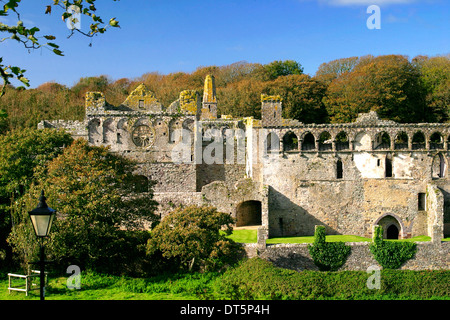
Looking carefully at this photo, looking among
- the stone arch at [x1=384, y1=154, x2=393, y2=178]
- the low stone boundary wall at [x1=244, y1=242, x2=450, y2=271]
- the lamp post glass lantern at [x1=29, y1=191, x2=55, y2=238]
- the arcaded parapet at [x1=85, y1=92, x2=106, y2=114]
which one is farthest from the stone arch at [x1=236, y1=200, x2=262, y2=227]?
the lamp post glass lantern at [x1=29, y1=191, x2=55, y2=238]

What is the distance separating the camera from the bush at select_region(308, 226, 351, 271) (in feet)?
79.0

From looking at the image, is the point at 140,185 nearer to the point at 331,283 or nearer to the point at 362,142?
the point at 331,283

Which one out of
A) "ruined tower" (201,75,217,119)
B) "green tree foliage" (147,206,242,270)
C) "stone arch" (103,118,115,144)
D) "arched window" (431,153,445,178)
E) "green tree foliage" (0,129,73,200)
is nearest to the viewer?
"green tree foliage" (147,206,242,270)

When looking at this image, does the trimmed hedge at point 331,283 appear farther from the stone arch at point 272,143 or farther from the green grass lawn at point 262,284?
the stone arch at point 272,143

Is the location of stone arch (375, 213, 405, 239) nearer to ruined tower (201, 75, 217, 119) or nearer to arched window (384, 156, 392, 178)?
arched window (384, 156, 392, 178)

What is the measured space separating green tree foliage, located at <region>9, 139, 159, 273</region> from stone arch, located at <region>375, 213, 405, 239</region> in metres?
13.2

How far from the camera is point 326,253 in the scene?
79.3ft

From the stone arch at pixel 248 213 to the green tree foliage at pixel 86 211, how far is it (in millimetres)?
5613

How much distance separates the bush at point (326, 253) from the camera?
24094 millimetres

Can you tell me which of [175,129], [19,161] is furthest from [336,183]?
[19,161]

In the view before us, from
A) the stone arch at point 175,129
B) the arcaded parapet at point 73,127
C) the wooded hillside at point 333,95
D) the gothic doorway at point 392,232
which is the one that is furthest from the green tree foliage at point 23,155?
the gothic doorway at point 392,232

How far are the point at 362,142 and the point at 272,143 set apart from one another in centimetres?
539
